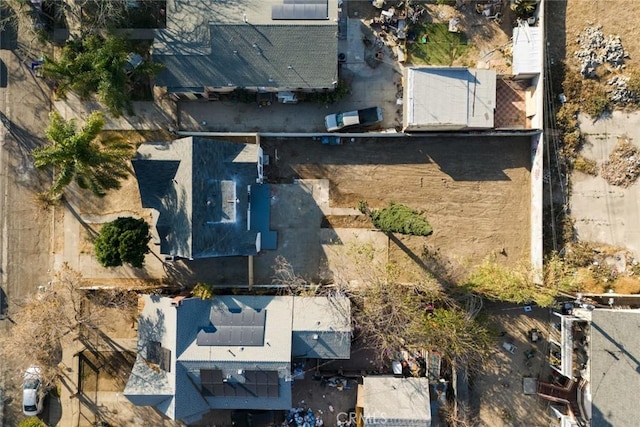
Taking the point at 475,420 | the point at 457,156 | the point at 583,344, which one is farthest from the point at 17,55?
the point at 583,344

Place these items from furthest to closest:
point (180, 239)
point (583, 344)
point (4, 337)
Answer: point (4, 337)
point (583, 344)
point (180, 239)

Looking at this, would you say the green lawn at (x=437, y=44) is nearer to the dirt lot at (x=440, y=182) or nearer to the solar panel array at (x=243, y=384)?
the dirt lot at (x=440, y=182)

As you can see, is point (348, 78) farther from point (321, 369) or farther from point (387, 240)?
point (321, 369)

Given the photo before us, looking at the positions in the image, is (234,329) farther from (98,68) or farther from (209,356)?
(98,68)

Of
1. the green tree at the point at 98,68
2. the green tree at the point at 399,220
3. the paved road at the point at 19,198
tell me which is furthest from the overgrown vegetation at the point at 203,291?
the green tree at the point at 98,68

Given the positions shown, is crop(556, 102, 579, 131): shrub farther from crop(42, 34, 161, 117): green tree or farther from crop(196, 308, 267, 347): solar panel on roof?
crop(42, 34, 161, 117): green tree

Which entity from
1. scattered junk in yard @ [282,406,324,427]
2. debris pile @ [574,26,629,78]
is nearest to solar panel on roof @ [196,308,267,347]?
scattered junk in yard @ [282,406,324,427]
